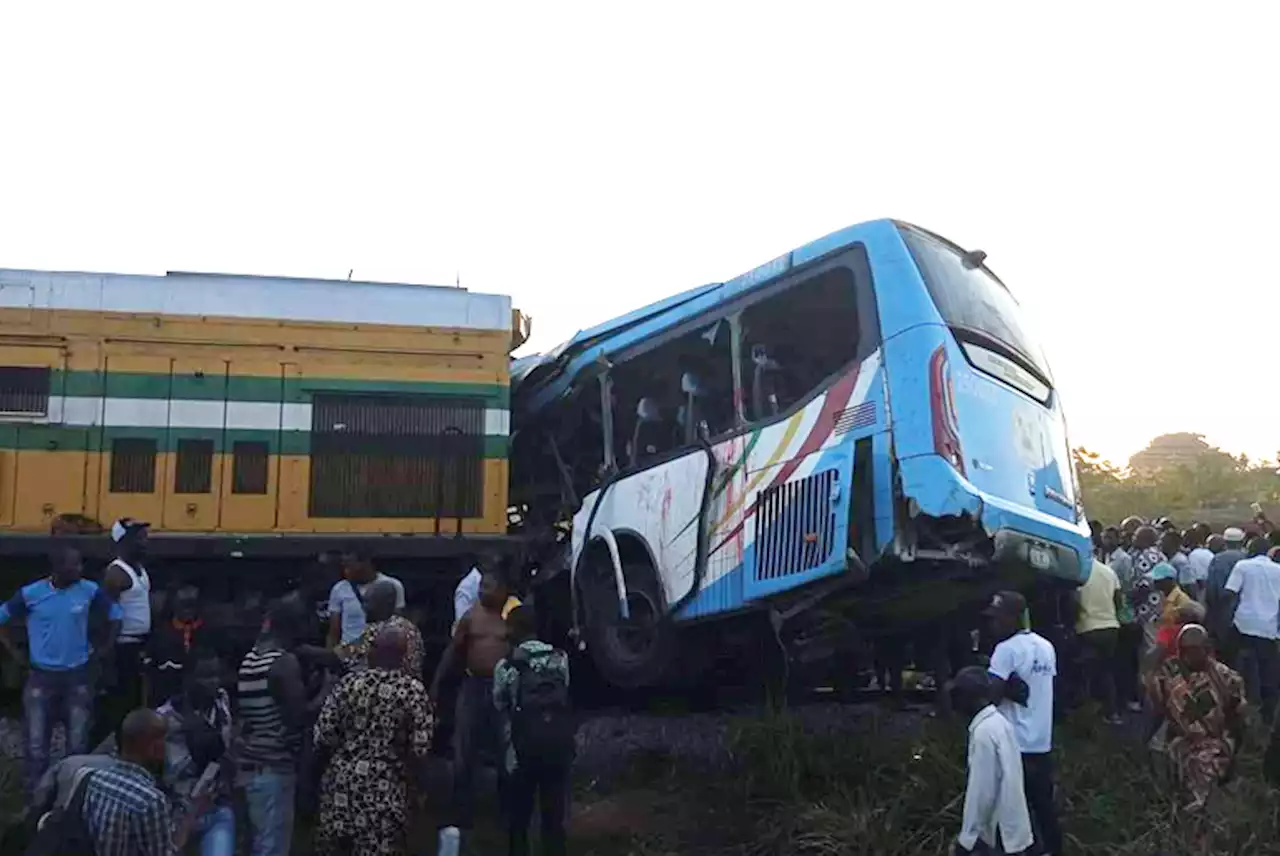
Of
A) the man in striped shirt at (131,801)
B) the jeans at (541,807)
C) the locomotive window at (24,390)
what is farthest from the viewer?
the locomotive window at (24,390)

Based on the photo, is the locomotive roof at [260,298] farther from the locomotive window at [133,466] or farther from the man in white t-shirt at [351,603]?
the man in white t-shirt at [351,603]

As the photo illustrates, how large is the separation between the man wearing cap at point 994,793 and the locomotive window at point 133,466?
23.7ft

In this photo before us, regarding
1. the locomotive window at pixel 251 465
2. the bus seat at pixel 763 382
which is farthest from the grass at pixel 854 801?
the locomotive window at pixel 251 465

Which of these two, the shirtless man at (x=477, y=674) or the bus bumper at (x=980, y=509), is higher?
the bus bumper at (x=980, y=509)

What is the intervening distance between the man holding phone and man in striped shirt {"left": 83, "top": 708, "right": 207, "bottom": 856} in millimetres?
1216

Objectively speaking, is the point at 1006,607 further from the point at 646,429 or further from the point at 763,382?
the point at 646,429

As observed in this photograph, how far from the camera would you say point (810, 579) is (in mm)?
8062

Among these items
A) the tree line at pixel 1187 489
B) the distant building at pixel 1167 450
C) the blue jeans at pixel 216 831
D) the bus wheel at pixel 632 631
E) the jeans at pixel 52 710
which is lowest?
the blue jeans at pixel 216 831

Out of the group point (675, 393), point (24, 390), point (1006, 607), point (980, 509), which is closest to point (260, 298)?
point (24, 390)

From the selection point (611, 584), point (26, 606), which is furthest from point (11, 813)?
point (611, 584)

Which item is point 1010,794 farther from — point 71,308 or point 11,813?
point 71,308

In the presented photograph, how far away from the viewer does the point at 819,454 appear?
Answer: 816cm

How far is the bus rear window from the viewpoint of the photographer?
26.5 feet

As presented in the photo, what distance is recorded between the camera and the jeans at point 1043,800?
6.47m
